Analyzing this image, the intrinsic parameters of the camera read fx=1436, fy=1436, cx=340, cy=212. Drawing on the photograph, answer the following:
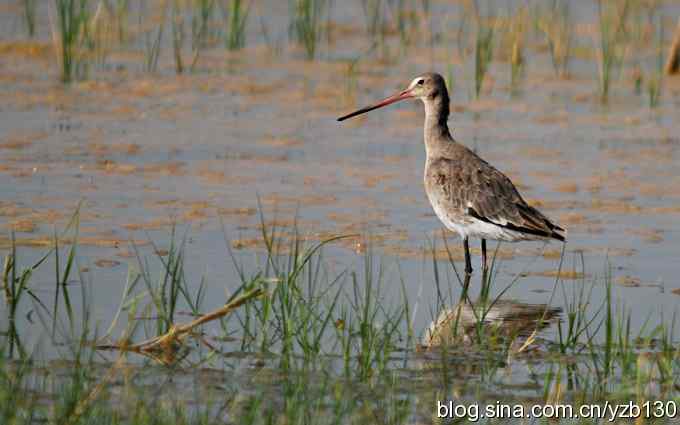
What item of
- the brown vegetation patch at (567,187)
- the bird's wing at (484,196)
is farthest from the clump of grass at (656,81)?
the bird's wing at (484,196)

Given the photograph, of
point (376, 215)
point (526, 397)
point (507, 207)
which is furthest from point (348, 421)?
point (376, 215)

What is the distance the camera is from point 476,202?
8.48m

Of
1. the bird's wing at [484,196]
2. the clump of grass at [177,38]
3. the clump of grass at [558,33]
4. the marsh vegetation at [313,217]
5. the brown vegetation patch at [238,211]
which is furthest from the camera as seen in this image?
the clump of grass at [558,33]

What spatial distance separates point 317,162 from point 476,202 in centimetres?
283

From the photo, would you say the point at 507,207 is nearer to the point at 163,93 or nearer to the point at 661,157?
the point at 661,157

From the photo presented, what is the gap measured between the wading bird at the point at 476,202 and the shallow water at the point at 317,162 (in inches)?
10.4

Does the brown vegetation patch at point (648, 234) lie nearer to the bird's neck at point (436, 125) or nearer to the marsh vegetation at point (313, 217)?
the marsh vegetation at point (313, 217)

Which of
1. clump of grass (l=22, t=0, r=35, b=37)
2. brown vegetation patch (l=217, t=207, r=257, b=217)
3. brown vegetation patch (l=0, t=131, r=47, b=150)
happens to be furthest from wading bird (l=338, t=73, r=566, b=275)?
clump of grass (l=22, t=0, r=35, b=37)

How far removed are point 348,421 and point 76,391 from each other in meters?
1.03

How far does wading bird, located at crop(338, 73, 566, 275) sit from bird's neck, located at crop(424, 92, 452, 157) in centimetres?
1

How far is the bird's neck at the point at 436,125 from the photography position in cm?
923

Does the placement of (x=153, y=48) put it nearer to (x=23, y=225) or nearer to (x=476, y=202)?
(x=23, y=225)

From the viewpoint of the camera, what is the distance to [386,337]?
5.84 metres

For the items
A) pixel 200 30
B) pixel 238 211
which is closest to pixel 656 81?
pixel 200 30
